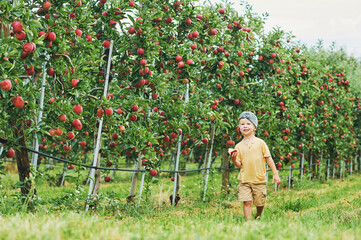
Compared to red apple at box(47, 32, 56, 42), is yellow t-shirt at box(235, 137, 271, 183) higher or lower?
lower

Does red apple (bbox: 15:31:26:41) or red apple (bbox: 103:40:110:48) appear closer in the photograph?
red apple (bbox: 15:31:26:41)

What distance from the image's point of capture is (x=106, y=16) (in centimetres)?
425

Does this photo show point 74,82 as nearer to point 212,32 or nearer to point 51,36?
point 51,36

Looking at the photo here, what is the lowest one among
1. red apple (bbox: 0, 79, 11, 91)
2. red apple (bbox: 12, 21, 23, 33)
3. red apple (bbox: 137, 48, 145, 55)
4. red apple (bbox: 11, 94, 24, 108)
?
red apple (bbox: 11, 94, 24, 108)

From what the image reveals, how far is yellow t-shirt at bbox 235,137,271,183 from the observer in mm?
4012

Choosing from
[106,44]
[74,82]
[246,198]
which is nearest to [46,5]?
[74,82]

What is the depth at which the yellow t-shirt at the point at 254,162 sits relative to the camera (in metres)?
4.01

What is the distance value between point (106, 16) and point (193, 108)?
1974 mm

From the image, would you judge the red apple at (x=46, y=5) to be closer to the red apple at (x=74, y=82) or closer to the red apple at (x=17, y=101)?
the red apple at (x=74, y=82)

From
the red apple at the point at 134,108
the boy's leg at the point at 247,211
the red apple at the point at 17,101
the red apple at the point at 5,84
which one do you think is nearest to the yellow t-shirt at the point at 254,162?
the boy's leg at the point at 247,211

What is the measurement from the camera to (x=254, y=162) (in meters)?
4.02

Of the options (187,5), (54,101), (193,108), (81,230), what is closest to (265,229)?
(81,230)

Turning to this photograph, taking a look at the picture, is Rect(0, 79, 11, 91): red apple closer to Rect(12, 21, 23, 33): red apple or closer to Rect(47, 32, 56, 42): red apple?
Rect(12, 21, 23, 33): red apple

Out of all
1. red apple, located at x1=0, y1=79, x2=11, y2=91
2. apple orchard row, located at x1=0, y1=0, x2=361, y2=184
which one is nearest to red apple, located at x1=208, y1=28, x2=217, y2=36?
apple orchard row, located at x1=0, y1=0, x2=361, y2=184
